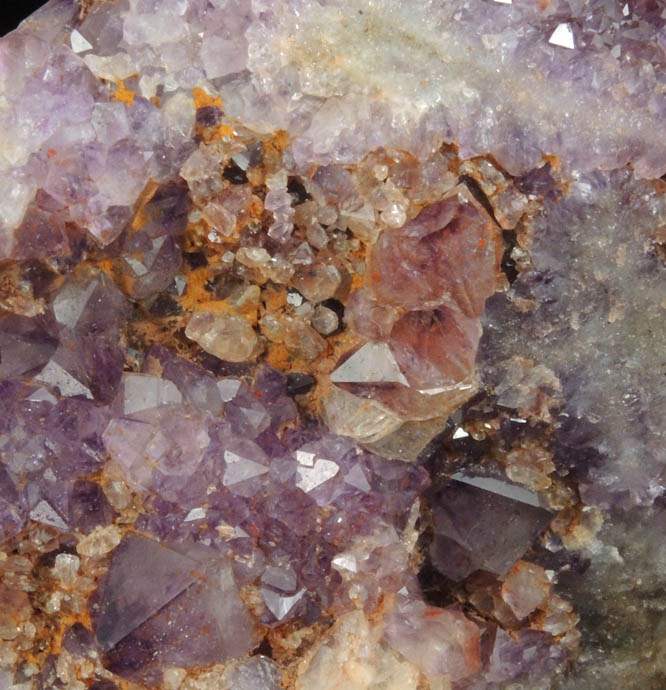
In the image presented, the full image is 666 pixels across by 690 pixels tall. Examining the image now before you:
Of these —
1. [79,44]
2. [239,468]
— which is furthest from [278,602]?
[79,44]

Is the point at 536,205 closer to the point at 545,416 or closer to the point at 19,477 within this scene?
the point at 545,416

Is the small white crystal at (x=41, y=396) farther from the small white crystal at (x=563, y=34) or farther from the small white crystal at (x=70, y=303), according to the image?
the small white crystal at (x=563, y=34)

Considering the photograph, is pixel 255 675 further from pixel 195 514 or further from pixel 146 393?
pixel 146 393

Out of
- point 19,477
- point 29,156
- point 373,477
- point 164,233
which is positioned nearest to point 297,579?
point 373,477

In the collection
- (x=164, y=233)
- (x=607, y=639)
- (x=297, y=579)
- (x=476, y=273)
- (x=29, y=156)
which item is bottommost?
(x=607, y=639)

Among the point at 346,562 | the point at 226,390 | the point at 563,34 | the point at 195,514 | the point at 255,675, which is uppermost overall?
the point at 563,34

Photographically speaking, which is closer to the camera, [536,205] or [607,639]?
[536,205]

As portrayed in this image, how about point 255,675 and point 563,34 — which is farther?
point 255,675

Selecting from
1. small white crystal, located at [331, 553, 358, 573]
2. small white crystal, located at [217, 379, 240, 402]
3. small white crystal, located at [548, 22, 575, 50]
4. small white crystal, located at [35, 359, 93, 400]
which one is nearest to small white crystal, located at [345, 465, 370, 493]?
small white crystal, located at [331, 553, 358, 573]
